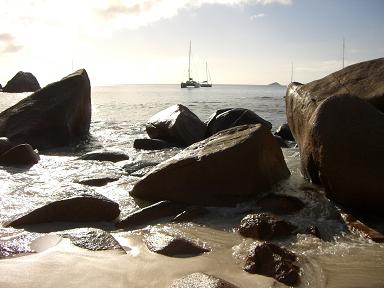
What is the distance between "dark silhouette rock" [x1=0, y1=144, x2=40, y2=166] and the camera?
795cm

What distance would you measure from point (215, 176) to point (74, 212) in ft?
5.65

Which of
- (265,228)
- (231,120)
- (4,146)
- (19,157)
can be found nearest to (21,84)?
(231,120)

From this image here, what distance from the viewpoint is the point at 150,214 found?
192 inches

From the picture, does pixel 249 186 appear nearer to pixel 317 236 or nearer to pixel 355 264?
pixel 317 236

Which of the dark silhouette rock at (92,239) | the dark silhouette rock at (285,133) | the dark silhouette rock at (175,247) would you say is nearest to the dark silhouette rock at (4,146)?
the dark silhouette rock at (92,239)

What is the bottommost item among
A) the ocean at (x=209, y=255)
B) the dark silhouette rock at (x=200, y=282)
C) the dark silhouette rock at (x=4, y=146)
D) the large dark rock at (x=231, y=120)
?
the ocean at (x=209, y=255)

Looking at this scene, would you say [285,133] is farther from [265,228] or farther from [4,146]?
[265,228]

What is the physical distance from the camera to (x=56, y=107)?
10930 millimetres

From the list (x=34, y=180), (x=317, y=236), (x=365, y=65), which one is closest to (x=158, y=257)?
(x=317, y=236)

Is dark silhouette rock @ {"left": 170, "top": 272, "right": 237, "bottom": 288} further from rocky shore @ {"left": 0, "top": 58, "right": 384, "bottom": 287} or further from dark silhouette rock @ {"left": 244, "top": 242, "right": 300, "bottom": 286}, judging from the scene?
dark silhouette rock @ {"left": 244, "top": 242, "right": 300, "bottom": 286}

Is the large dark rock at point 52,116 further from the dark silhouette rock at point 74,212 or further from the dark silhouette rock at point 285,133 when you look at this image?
the dark silhouette rock at point 74,212

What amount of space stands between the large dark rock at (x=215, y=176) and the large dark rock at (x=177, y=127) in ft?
14.7

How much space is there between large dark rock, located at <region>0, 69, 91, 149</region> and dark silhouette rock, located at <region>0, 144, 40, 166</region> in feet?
6.39

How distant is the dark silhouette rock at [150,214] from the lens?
464cm
